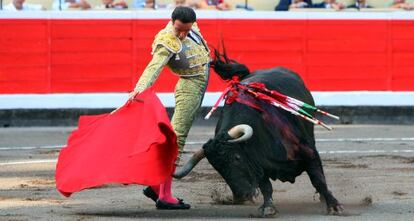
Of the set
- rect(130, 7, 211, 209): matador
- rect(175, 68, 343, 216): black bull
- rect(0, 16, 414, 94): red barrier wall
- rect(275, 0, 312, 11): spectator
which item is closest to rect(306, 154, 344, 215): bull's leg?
rect(175, 68, 343, 216): black bull

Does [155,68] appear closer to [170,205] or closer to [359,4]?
[170,205]

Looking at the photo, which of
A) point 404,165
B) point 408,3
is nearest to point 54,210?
point 404,165

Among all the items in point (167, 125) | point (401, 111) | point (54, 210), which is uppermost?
point (167, 125)

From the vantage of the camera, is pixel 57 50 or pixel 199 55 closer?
pixel 199 55

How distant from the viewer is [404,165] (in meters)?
10.2

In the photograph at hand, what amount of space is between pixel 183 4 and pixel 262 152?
7654 mm

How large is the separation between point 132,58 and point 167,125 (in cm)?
793

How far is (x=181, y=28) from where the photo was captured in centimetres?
746

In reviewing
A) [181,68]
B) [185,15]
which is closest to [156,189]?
[181,68]

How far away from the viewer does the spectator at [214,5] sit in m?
15.0

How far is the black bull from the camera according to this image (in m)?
7.07

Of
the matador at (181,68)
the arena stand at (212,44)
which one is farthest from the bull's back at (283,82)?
the arena stand at (212,44)

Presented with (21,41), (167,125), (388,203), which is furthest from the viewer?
(21,41)

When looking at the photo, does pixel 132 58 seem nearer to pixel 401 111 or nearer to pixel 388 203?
pixel 401 111
